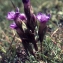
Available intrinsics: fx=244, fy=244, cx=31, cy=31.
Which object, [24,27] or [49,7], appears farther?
[49,7]

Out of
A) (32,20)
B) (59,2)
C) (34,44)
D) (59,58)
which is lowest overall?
(59,58)

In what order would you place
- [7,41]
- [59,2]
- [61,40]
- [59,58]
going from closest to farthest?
[59,58], [61,40], [7,41], [59,2]

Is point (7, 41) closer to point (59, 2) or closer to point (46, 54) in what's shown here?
point (46, 54)

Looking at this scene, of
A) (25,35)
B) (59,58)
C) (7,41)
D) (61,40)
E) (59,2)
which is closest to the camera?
(59,58)

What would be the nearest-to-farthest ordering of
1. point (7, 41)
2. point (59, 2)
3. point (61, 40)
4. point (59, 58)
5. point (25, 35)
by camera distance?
point (59, 58) → point (25, 35) → point (61, 40) → point (7, 41) → point (59, 2)

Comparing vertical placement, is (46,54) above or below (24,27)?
below

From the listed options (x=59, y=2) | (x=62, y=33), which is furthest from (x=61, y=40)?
(x=59, y=2)

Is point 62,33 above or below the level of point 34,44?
above

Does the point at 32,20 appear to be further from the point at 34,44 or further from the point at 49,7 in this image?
the point at 49,7

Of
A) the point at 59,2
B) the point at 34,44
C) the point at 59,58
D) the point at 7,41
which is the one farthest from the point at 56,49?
the point at 59,2
